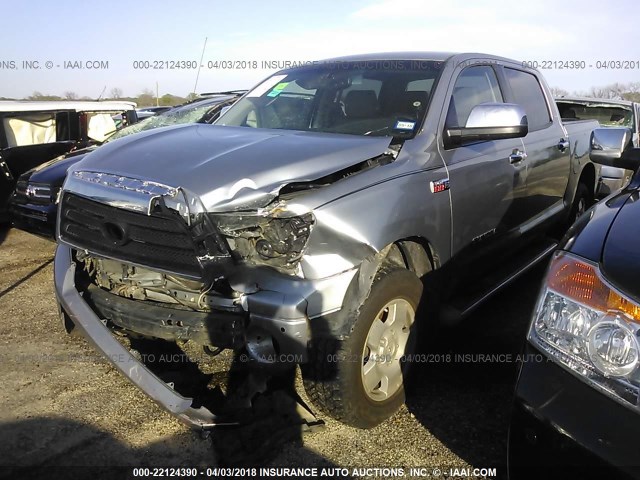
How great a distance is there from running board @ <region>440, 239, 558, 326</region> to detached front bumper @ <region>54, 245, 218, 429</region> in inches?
59.0

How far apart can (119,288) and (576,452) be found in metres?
2.24

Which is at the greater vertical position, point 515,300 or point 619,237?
point 619,237

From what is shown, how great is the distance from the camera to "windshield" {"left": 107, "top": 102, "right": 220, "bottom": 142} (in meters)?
7.16

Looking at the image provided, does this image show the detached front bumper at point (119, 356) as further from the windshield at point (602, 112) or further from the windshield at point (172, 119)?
the windshield at point (602, 112)

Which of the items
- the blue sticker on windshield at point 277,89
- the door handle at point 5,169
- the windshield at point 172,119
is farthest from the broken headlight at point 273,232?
the door handle at point 5,169

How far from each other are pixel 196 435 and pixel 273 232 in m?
1.16

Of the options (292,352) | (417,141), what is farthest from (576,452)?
(417,141)

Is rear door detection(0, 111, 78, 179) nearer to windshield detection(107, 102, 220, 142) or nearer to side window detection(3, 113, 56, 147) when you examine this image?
side window detection(3, 113, 56, 147)

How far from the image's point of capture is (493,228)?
374 centimetres

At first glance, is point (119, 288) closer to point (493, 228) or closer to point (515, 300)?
point (493, 228)

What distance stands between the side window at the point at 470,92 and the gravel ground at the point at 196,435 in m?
1.52

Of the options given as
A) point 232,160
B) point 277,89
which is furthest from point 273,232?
point 277,89

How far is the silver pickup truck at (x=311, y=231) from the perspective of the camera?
95.6 inches

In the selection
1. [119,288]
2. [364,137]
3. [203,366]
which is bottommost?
[203,366]
